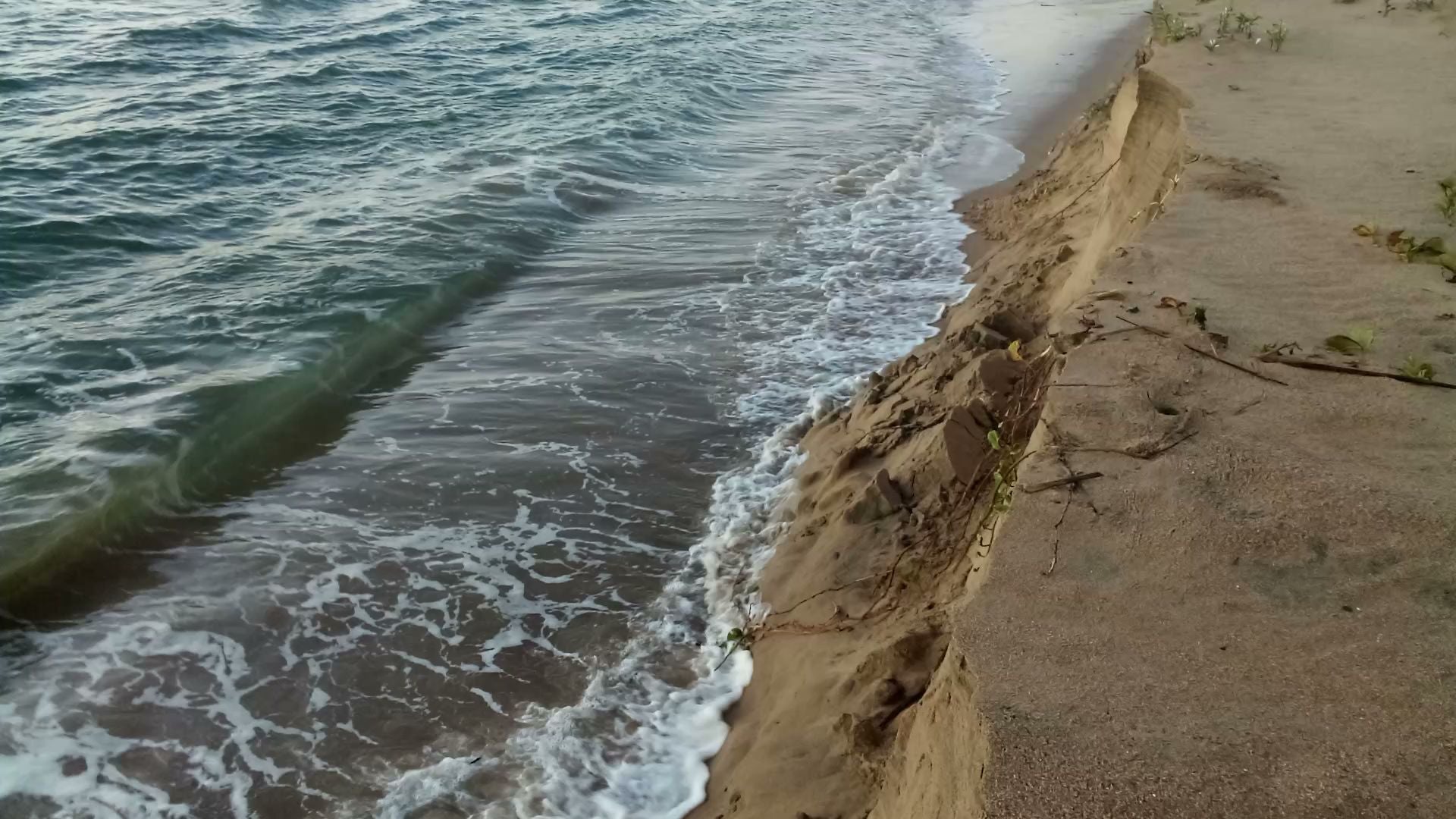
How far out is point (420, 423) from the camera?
6180mm

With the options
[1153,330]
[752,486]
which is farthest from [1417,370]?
[752,486]

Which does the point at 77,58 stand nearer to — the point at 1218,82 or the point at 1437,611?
the point at 1218,82

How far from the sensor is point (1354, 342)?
3.99 meters

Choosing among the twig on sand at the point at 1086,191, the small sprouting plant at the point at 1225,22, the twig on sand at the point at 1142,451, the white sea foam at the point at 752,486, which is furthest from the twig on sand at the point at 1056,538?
the small sprouting plant at the point at 1225,22

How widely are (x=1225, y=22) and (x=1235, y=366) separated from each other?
6.66 meters

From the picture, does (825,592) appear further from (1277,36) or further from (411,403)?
(1277,36)

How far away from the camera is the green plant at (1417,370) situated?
3.75 m

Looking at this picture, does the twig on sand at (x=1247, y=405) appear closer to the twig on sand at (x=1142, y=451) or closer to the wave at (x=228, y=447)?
→ the twig on sand at (x=1142, y=451)

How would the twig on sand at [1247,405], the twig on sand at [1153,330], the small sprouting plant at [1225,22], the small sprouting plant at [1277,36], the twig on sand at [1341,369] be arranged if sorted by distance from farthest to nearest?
the small sprouting plant at [1225,22]
the small sprouting plant at [1277,36]
the twig on sand at [1153,330]
the twig on sand at [1341,369]
the twig on sand at [1247,405]

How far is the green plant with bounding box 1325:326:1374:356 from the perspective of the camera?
13.0 feet

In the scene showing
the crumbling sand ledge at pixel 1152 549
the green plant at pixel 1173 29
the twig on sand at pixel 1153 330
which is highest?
the green plant at pixel 1173 29

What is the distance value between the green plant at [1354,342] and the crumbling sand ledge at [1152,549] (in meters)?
0.08

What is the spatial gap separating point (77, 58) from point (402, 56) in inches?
166

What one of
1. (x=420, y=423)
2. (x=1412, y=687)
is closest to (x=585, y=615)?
(x=420, y=423)
